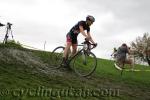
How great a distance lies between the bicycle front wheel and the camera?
1444 centimetres

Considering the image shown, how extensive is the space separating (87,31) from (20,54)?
3.06 metres

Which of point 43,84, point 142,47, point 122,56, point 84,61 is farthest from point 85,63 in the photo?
point 142,47

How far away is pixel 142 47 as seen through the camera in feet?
286

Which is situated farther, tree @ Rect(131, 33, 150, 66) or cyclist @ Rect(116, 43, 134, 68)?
tree @ Rect(131, 33, 150, 66)

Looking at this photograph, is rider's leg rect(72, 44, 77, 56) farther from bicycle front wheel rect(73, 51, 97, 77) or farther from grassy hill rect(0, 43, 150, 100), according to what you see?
grassy hill rect(0, 43, 150, 100)

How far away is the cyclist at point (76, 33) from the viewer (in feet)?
47.0

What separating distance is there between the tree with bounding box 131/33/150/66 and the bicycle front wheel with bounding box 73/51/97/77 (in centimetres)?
6620

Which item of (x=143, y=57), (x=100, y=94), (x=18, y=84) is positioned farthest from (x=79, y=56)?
(x=143, y=57)

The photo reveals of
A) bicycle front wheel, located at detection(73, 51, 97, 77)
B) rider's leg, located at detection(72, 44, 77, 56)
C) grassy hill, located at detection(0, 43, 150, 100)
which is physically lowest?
grassy hill, located at detection(0, 43, 150, 100)

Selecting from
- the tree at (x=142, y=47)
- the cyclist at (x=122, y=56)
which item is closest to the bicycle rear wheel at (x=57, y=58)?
the cyclist at (x=122, y=56)

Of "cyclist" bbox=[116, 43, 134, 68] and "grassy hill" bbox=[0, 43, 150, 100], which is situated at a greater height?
"cyclist" bbox=[116, 43, 134, 68]

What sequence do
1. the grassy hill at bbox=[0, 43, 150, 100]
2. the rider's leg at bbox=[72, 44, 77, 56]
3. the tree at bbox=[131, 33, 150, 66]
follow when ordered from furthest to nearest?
1. the tree at bbox=[131, 33, 150, 66]
2. the rider's leg at bbox=[72, 44, 77, 56]
3. the grassy hill at bbox=[0, 43, 150, 100]

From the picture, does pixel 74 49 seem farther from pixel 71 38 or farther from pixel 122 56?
pixel 122 56

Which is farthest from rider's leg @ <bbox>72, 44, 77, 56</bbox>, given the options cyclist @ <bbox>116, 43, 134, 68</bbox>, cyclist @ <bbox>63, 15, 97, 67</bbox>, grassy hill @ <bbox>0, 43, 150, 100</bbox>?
cyclist @ <bbox>116, 43, 134, 68</bbox>
